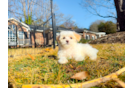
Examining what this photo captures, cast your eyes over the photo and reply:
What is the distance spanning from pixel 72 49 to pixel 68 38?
12 centimetres

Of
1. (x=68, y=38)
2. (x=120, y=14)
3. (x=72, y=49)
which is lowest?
(x=72, y=49)

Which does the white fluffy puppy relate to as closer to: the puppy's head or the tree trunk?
the puppy's head

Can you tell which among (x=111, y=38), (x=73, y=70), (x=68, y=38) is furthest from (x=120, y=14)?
(x=73, y=70)

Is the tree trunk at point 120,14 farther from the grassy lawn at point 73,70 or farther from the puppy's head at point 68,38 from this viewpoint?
the puppy's head at point 68,38

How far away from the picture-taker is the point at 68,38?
0.91 meters

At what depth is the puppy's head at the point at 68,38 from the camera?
893mm

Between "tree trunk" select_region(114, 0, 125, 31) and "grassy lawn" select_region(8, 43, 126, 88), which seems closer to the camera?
"grassy lawn" select_region(8, 43, 126, 88)

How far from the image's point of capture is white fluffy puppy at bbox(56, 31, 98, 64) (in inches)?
33.3

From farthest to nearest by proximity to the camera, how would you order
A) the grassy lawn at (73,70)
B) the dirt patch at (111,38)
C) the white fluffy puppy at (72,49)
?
the dirt patch at (111,38)
the white fluffy puppy at (72,49)
the grassy lawn at (73,70)

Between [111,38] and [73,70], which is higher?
[111,38]

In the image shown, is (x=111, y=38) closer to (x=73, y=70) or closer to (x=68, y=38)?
(x=68, y=38)

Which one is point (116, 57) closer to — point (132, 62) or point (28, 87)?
point (132, 62)

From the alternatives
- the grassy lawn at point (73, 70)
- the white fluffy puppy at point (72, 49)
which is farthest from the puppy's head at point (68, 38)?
the grassy lawn at point (73, 70)

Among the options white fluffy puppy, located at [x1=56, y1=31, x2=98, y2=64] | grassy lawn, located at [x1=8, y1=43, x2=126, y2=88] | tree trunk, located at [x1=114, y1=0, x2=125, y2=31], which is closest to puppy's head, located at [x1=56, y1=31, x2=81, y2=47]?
white fluffy puppy, located at [x1=56, y1=31, x2=98, y2=64]
